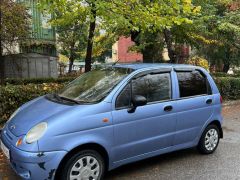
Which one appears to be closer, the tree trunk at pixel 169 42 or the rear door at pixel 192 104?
the rear door at pixel 192 104

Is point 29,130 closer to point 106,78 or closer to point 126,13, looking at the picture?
point 106,78

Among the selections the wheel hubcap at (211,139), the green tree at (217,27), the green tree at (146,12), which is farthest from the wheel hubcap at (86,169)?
the green tree at (217,27)

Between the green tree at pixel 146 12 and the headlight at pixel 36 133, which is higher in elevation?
the green tree at pixel 146 12

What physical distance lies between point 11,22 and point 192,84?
7.47 metres

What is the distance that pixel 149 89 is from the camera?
5137 millimetres

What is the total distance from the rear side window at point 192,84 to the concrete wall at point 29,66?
10030 millimetres

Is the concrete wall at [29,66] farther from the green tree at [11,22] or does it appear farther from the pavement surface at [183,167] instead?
the pavement surface at [183,167]

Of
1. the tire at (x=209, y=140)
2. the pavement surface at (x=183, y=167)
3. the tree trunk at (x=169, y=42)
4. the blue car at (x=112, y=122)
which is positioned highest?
the tree trunk at (x=169, y=42)

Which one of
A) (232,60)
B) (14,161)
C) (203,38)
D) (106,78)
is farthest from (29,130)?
(232,60)

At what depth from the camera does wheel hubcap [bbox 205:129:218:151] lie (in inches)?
236

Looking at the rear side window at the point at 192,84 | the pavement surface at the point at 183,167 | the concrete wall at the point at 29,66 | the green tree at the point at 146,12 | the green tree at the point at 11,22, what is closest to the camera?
the pavement surface at the point at 183,167

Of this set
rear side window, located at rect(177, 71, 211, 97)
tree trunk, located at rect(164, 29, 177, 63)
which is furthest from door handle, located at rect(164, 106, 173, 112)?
tree trunk, located at rect(164, 29, 177, 63)

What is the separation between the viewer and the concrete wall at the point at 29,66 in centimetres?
1462

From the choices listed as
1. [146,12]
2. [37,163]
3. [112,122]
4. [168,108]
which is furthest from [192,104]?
[146,12]
